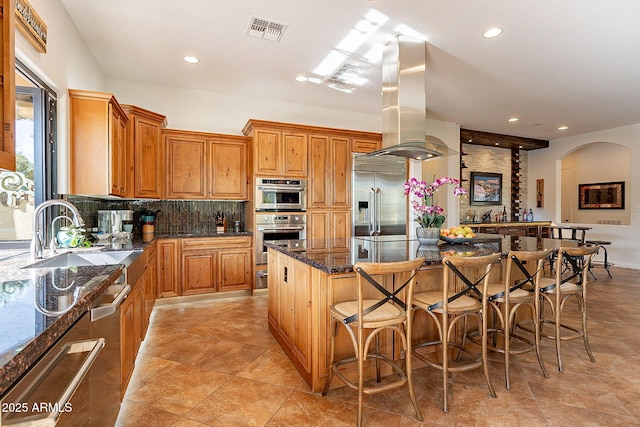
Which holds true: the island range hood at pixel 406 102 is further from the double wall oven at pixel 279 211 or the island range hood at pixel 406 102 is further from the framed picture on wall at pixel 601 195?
the framed picture on wall at pixel 601 195

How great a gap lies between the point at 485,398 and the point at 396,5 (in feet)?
10.2

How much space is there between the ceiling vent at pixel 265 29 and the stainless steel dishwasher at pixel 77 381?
2.61 meters

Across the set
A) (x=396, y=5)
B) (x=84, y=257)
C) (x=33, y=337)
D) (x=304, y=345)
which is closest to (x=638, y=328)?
(x=304, y=345)

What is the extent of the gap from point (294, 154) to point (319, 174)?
50cm

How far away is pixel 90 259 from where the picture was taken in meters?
2.28

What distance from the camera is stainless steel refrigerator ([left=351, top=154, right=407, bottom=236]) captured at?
512 centimetres

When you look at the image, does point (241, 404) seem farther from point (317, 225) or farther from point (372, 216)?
point (372, 216)

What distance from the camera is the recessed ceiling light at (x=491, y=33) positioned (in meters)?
3.09

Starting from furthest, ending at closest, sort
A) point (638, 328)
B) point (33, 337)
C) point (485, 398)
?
point (638, 328) < point (485, 398) < point (33, 337)

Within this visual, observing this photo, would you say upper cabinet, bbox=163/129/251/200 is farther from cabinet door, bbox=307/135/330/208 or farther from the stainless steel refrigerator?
the stainless steel refrigerator

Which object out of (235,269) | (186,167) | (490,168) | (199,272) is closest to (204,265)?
(199,272)

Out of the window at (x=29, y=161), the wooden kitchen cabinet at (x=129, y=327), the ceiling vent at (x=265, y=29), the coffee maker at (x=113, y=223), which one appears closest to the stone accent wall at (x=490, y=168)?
the ceiling vent at (x=265, y=29)

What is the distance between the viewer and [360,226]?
5.13m

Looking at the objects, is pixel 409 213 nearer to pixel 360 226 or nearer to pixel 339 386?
pixel 360 226
